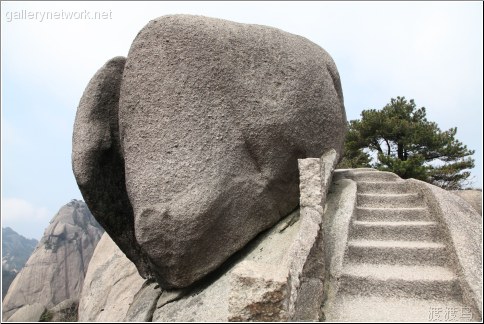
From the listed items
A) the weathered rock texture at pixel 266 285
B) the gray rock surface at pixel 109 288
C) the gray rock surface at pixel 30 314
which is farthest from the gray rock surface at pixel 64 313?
the weathered rock texture at pixel 266 285

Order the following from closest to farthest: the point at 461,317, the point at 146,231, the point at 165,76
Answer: the point at 461,317 < the point at 146,231 < the point at 165,76

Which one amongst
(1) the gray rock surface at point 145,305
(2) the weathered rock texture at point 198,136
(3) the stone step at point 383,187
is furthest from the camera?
(3) the stone step at point 383,187

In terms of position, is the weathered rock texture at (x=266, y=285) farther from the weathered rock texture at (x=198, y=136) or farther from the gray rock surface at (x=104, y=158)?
the gray rock surface at (x=104, y=158)

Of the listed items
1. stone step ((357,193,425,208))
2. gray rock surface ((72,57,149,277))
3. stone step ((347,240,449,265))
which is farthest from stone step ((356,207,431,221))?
gray rock surface ((72,57,149,277))

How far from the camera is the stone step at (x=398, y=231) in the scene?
5297 mm

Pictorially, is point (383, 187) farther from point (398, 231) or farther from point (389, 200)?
point (398, 231)

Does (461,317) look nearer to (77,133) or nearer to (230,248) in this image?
(230,248)

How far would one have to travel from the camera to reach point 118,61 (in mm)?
5703

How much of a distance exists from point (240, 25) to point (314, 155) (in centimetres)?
234

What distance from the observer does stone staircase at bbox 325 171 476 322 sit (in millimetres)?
4137

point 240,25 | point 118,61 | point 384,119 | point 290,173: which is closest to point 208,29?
point 240,25

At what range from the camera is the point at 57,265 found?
89.0ft

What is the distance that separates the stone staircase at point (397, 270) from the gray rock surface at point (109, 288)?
3.48 meters

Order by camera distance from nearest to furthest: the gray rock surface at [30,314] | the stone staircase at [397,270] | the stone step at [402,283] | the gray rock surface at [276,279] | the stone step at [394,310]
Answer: the gray rock surface at [276,279]
the stone step at [394,310]
the stone staircase at [397,270]
the stone step at [402,283]
the gray rock surface at [30,314]
